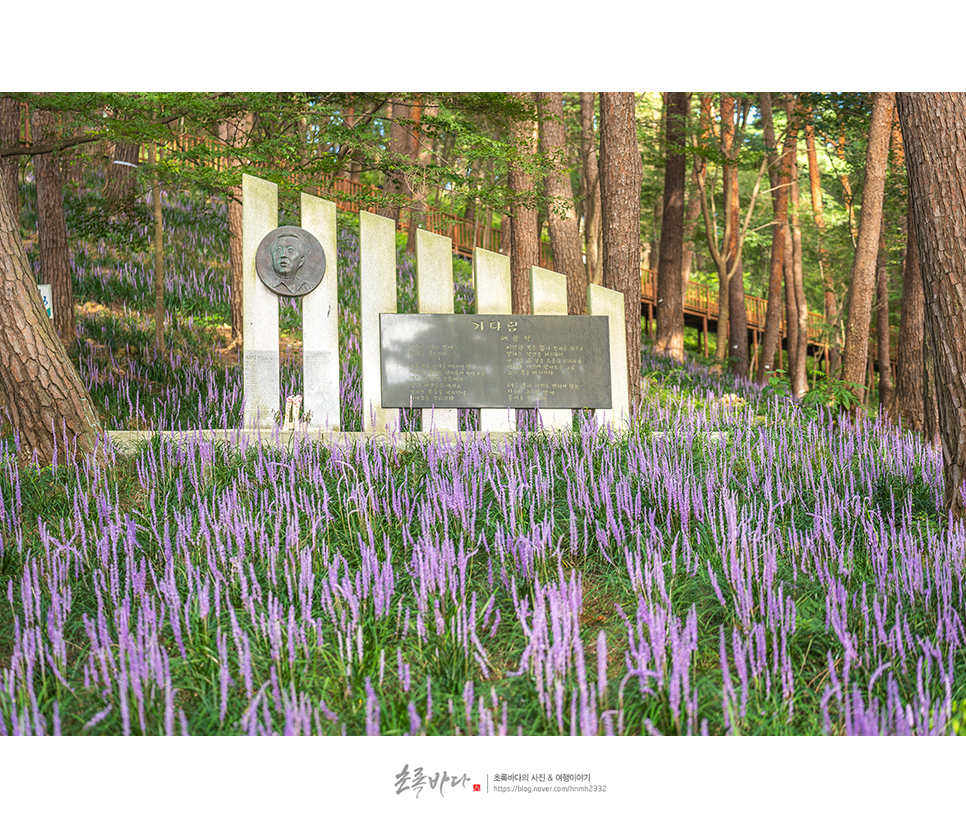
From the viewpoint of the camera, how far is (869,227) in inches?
349

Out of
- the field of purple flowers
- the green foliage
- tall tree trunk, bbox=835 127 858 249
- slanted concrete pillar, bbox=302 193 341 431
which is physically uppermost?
tall tree trunk, bbox=835 127 858 249

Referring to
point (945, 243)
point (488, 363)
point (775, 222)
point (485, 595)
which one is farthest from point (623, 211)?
point (775, 222)

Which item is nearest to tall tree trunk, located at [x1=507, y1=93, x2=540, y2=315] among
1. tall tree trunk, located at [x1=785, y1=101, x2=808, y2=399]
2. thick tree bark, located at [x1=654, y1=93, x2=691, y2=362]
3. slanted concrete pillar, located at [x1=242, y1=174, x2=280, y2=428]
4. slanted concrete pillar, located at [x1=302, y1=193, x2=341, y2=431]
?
thick tree bark, located at [x1=654, y1=93, x2=691, y2=362]

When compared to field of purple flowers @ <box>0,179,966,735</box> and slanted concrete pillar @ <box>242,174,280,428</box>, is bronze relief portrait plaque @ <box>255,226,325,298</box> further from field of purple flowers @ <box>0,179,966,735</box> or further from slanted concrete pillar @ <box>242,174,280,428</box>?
field of purple flowers @ <box>0,179,966,735</box>

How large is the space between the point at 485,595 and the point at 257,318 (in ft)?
10.5

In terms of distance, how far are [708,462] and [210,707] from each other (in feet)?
10.7

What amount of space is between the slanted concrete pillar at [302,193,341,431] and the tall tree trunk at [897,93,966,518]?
12.0ft

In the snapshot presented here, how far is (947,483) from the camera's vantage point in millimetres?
3742

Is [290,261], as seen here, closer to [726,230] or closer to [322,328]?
[322,328]

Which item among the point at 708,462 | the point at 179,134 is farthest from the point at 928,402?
the point at 179,134

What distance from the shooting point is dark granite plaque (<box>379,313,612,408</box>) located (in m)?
5.43

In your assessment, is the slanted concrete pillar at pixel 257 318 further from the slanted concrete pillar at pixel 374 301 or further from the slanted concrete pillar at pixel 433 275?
the slanted concrete pillar at pixel 433 275
